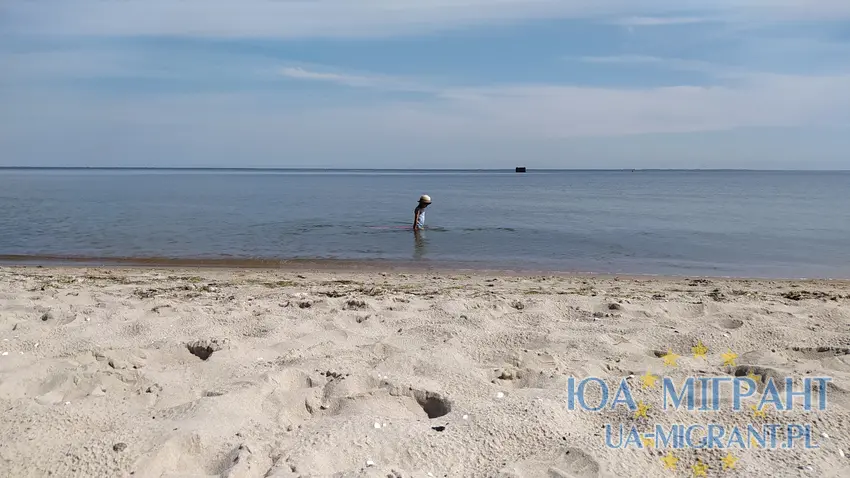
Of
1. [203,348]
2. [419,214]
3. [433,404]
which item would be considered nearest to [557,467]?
[433,404]

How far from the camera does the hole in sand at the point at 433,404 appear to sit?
3.46m

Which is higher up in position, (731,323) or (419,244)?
(731,323)

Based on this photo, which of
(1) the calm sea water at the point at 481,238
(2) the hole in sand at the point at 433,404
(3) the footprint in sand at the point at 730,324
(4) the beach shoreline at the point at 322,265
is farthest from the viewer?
(1) the calm sea water at the point at 481,238

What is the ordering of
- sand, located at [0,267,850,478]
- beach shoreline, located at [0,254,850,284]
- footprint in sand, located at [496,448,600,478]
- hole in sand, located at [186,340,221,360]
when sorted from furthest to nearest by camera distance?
beach shoreline, located at [0,254,850,284], hole in sand, located at [186,340,221,360], sand, located at [0,267,850,478], footprint in sand, located at [496,448,600,478]

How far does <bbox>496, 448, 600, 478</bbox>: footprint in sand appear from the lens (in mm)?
2717

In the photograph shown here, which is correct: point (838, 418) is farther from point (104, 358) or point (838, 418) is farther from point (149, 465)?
point (104, 358)

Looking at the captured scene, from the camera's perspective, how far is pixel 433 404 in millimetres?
3543

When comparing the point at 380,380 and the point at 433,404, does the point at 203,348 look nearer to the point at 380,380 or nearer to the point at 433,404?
the point at 380,380

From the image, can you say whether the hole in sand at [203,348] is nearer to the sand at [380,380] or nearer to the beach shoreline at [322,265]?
the sand at [380,380]

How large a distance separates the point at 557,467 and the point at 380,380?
4.47 ft

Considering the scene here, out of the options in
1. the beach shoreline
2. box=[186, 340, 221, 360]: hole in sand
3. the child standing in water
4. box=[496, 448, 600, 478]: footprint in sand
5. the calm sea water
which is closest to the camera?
box=[496, 448, 600, 478]: footprint in sand

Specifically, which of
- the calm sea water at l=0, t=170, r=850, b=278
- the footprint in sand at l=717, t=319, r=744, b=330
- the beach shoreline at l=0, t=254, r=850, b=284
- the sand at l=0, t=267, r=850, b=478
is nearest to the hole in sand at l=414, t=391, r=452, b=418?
the sand at l=0, t=267, r=850, b=478

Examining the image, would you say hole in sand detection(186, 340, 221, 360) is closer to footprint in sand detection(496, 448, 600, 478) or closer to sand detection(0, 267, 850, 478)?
sand detection(0, 267, 850, 478)

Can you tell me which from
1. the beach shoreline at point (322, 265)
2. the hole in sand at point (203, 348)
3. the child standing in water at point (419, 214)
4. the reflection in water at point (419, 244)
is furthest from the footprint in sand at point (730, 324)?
the child standing in water at point (419, 214)
